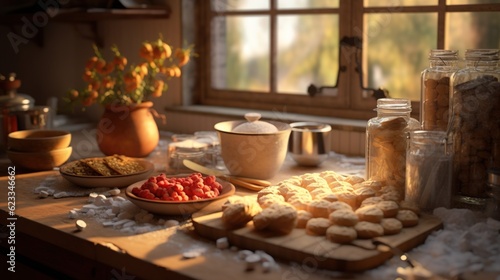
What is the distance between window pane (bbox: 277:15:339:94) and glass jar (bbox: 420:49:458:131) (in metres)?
0.95

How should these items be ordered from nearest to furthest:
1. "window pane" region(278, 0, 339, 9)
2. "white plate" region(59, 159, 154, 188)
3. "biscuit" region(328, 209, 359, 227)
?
1. "biscuit" region(328, 209, 359, 227)
2. "white plate" region(59, 159, 154, 188)
3. "window pane" region(278, 0, 339, 9)

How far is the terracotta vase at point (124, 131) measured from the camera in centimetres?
201

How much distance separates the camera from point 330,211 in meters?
1.28

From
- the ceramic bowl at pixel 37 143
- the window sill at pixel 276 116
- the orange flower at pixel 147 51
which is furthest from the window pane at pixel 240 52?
the ceramic bowl at pixel 37 143

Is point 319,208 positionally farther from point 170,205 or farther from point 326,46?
point 326,46

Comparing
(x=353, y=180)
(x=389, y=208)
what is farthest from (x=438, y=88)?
(x=389, y=208)

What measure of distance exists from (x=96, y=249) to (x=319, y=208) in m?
0.45

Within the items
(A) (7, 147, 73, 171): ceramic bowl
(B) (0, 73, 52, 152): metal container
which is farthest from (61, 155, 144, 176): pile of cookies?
(B) (0, 73, 52, 152): metal container

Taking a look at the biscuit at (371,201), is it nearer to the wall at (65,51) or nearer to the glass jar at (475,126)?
the glass jar at (475,126)

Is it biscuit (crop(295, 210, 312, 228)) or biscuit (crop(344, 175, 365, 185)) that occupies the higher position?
biscuit (crop(344, 175, 365, 185))

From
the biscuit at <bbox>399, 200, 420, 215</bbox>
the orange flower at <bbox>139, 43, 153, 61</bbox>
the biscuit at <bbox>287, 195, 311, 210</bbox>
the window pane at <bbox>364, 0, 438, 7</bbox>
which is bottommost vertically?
the biscuit at <bbox>399, 200, 420, 215</bbox>

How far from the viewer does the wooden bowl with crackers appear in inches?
65.1

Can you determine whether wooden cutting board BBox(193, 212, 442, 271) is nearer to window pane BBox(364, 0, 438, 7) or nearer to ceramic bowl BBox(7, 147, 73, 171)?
ceramic bowl BBox(7, 147, 73, 171)

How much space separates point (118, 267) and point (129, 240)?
65 mm
